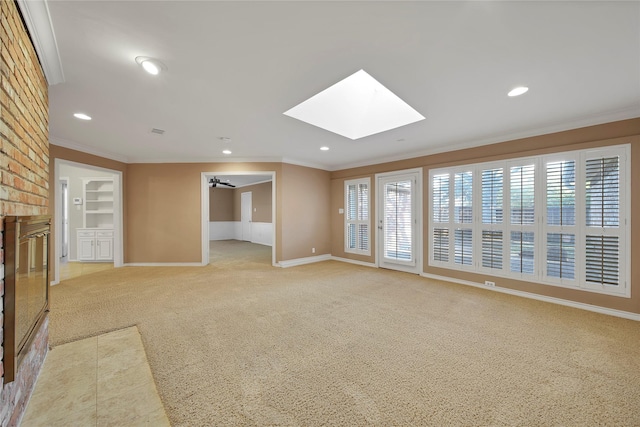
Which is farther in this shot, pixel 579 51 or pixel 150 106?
pixel 150 106

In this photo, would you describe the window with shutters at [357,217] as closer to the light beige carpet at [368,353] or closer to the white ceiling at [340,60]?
the light beige carpet at [368,353]

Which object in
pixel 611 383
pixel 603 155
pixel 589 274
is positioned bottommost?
pixel 611 383

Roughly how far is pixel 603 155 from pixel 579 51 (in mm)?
1936

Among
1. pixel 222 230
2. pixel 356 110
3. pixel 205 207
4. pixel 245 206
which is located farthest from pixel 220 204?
pixel 356 110

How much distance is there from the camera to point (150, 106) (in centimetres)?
272

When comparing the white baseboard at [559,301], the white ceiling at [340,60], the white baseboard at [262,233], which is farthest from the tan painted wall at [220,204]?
the white baseboard at [559,301]

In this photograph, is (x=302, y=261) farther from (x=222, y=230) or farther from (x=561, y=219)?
(x=222, y=230)

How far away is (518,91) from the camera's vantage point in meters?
2.40

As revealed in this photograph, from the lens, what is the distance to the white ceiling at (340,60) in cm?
148

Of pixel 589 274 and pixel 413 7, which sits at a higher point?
pixel 413 7

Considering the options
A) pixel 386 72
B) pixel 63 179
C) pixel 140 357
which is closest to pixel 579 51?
pixel 386 72

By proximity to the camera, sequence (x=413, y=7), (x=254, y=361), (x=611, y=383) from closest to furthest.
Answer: (x=413, y=7) < (x=611, y=383) < (x=254, y=361)

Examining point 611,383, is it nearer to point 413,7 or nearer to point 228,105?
point 413,7

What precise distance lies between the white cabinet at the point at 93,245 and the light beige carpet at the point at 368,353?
2165mm
